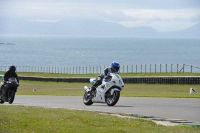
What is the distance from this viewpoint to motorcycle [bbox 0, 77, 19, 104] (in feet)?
83.8

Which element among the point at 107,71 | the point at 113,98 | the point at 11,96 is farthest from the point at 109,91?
the point at 11,96

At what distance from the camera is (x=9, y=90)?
25781 millimetres

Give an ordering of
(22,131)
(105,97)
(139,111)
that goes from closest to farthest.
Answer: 1. (22,131)
2. (139,111)
3. (105,97)

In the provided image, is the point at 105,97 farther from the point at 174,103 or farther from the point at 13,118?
the point at 13,118

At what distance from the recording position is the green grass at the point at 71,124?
1423 centimetres

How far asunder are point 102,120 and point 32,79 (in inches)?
1826

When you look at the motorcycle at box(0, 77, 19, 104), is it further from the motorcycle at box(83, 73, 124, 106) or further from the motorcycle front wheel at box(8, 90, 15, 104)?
the motorcycle at box(83, 73, 124, 106)

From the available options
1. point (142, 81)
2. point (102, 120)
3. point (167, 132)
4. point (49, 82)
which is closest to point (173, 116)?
point (102, 120)

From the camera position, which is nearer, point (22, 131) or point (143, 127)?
point (22, 131)

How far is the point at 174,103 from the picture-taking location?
2461cm

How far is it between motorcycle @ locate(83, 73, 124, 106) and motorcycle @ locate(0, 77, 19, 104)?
3443mm

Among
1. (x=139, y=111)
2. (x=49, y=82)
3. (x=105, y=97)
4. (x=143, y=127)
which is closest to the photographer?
(x=143, y=127)

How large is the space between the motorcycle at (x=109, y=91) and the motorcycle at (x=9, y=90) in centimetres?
344

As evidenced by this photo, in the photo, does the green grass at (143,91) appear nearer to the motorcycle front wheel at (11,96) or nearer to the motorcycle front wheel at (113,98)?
the motorcycle front wheel at (113,98)
